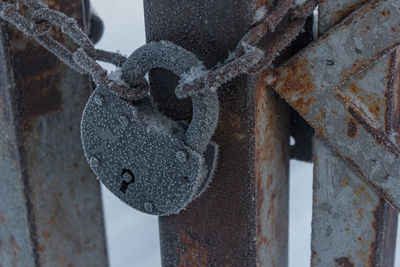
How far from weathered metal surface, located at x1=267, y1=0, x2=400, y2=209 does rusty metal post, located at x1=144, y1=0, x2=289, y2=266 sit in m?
0.05

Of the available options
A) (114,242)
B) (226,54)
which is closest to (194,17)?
(226,54)

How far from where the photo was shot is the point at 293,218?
2594 mm

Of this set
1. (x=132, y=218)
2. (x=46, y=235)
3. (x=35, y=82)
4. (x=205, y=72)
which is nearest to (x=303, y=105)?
(x=205, y=72)

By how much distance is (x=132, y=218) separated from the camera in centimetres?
269

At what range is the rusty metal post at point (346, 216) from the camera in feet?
2.43

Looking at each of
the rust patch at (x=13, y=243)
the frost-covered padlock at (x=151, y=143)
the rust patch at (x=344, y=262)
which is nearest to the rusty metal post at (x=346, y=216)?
the rust patch at (x=344, y=262)

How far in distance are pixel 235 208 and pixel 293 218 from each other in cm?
193

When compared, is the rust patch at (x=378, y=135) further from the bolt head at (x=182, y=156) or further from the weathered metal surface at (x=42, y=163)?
the weathered metal surface at (x=42, y=163)

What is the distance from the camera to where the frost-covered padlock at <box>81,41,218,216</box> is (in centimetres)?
65

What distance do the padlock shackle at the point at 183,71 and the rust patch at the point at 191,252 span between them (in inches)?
8.2

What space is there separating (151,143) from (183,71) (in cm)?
12

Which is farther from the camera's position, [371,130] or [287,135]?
[287,135]

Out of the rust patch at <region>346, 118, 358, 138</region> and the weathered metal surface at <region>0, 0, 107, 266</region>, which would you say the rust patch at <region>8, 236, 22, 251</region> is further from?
the rust patch at <region>346, 118, 358, 138</region>

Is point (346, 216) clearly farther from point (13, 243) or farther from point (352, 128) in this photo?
point (13, 243)
